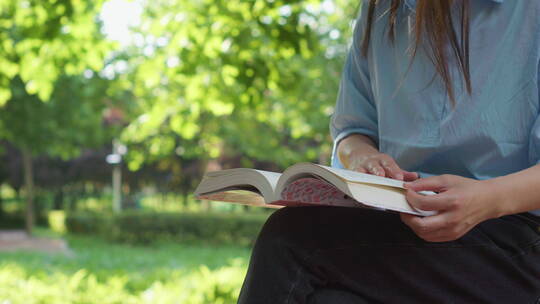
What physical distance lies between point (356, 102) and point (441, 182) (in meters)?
0.53

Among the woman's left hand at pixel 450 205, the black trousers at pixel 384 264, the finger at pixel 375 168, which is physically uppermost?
the finger at pixel 375 168

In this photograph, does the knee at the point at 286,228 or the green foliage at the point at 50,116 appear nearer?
the knee at the point at 286,228

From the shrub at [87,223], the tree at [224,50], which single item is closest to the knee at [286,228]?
the tree at [224,50]

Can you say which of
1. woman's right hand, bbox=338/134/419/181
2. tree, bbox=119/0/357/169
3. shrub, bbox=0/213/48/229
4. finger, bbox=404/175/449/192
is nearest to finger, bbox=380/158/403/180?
woman's right hand, bbox=338/134/419/181

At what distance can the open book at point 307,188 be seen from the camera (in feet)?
3.61

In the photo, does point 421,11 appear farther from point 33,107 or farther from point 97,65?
point 33,107

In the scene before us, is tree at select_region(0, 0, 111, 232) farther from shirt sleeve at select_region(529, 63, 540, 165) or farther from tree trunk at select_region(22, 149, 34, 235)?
tree trunk at select_region(22, 149, 34, 235)

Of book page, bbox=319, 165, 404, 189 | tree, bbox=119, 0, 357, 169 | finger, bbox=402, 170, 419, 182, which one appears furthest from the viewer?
tree, bbox=119, 0, 357, 169

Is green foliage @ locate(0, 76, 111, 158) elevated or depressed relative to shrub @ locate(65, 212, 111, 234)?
elevated

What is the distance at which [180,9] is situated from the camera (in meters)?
5.74

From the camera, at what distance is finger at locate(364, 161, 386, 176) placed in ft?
4.48

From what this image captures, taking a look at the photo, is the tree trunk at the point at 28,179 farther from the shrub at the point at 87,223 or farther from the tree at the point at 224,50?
the tree at the point at 224,50

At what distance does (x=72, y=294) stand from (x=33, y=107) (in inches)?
444

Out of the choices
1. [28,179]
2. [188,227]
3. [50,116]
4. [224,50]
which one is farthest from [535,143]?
[28,179]
